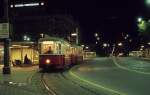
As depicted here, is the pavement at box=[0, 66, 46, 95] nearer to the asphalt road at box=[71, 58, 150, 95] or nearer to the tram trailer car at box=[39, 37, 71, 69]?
the asphalt road at box=[71, 58, 150, 95]

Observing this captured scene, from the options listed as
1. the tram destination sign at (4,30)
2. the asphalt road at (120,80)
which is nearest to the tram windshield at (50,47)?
the asphalt road at (120,80)

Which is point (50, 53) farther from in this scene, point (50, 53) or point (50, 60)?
point (50, 60)

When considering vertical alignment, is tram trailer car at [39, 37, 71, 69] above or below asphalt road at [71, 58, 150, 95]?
above

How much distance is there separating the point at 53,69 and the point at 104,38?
417ft

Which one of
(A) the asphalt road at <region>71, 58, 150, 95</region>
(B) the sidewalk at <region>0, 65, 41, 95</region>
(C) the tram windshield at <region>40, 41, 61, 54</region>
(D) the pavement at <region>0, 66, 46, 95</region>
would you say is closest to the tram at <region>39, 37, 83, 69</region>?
(C) the tram windshield at <region>40, 41, 61, 54</region>

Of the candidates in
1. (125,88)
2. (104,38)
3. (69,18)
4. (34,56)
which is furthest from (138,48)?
(125,88)

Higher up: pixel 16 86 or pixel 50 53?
pixel 50 53

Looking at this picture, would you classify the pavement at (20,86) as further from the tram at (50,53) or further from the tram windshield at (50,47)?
the tram windshield at (50,47)

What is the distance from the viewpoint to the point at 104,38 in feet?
548

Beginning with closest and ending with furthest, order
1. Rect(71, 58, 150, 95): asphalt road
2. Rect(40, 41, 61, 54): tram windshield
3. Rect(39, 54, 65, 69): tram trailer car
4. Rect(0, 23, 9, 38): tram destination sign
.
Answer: Rect(71, 58, 150, 95): asphalt road
Rect(0, 23, 9, 38): tram destination sign
Rect(39, 54, 65, 69): tram trailer car
Rect(40, 41, 61, 54): tram windshield

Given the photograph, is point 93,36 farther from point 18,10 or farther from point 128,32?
point 18,10

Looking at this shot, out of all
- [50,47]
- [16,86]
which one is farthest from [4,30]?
[16,86]

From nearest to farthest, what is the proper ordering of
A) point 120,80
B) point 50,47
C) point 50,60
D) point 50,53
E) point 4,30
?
point 120,80
point 4,30
point 50,60
point 50,53
point 50,47

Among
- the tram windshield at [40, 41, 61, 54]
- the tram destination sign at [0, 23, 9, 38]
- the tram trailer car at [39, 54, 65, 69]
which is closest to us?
the tram destination sign at [0, 23, 9, 38]
